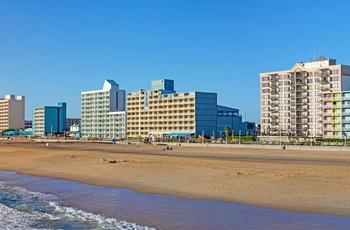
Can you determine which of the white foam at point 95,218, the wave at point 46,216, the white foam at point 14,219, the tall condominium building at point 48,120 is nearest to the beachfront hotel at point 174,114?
the tall condominium building at point 48,120

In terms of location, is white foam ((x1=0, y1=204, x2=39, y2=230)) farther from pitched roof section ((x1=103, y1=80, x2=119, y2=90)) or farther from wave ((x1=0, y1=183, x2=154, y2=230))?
pitched roof section ((x1=103, y1=80, x2=119, y2=90))

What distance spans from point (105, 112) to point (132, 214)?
127 meters

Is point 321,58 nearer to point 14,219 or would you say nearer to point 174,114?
point 174,114

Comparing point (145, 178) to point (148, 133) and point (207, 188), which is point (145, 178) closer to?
point (207, 188)

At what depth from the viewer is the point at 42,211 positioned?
56.4ft

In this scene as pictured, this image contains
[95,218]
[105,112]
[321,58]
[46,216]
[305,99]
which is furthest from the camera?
[105,112]

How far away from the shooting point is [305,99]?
10162cm

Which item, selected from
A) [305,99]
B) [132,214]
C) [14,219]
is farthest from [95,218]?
[305,99]

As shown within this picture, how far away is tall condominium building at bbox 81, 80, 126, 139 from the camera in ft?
447

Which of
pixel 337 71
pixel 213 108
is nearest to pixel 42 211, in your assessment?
pixel 337 71

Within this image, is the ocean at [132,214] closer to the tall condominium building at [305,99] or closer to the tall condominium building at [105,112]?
the tall condominium building at [305,99]

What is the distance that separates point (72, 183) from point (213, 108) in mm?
91605

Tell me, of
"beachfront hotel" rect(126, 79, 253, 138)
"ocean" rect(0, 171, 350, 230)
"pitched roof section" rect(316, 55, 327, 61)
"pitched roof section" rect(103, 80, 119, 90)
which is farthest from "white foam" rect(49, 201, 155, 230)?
"pitched roof section" rect(103, 80, 119, 90)

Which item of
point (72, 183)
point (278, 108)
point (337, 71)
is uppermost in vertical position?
point (337, 71)
